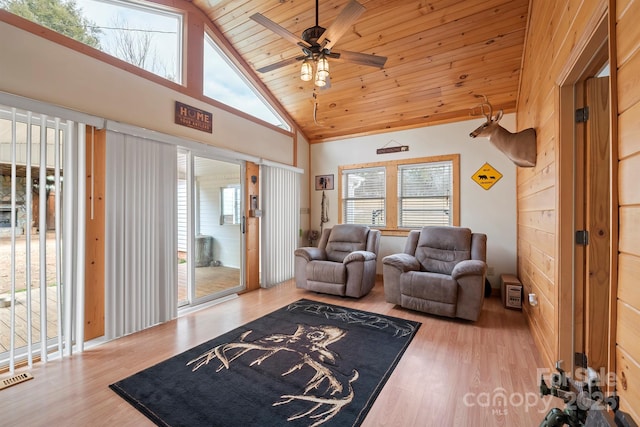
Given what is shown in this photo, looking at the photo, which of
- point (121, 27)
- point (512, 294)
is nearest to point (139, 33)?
point (121, 27)

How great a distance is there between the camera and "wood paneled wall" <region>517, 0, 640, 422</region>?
3.29 ft

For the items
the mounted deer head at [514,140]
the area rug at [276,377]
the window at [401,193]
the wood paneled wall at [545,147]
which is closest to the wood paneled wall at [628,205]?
the wood paneled wall at [545,147]

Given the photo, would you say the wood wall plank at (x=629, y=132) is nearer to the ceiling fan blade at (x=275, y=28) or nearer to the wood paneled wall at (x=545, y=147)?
the wood paneled wall at (x=545, y=147)

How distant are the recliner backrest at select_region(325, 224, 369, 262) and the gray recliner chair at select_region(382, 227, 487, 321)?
701 millimetres

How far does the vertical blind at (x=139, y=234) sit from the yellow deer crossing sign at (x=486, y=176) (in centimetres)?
407

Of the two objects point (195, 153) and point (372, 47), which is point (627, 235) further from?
point (195, 153)

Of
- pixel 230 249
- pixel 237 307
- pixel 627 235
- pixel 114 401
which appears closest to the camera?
pixel 627 235

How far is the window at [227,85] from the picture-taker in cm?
366

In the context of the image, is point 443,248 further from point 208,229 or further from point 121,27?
point 121,27

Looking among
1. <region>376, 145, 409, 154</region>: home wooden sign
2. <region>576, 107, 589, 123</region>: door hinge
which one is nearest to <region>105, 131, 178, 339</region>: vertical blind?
<region>376, 145, 409, 154</region>: home wooden sign

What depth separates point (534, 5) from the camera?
258 cm

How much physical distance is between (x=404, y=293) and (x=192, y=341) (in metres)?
2.29

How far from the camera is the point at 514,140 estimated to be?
8.84ft

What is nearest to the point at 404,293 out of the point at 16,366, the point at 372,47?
the point at 372,47
